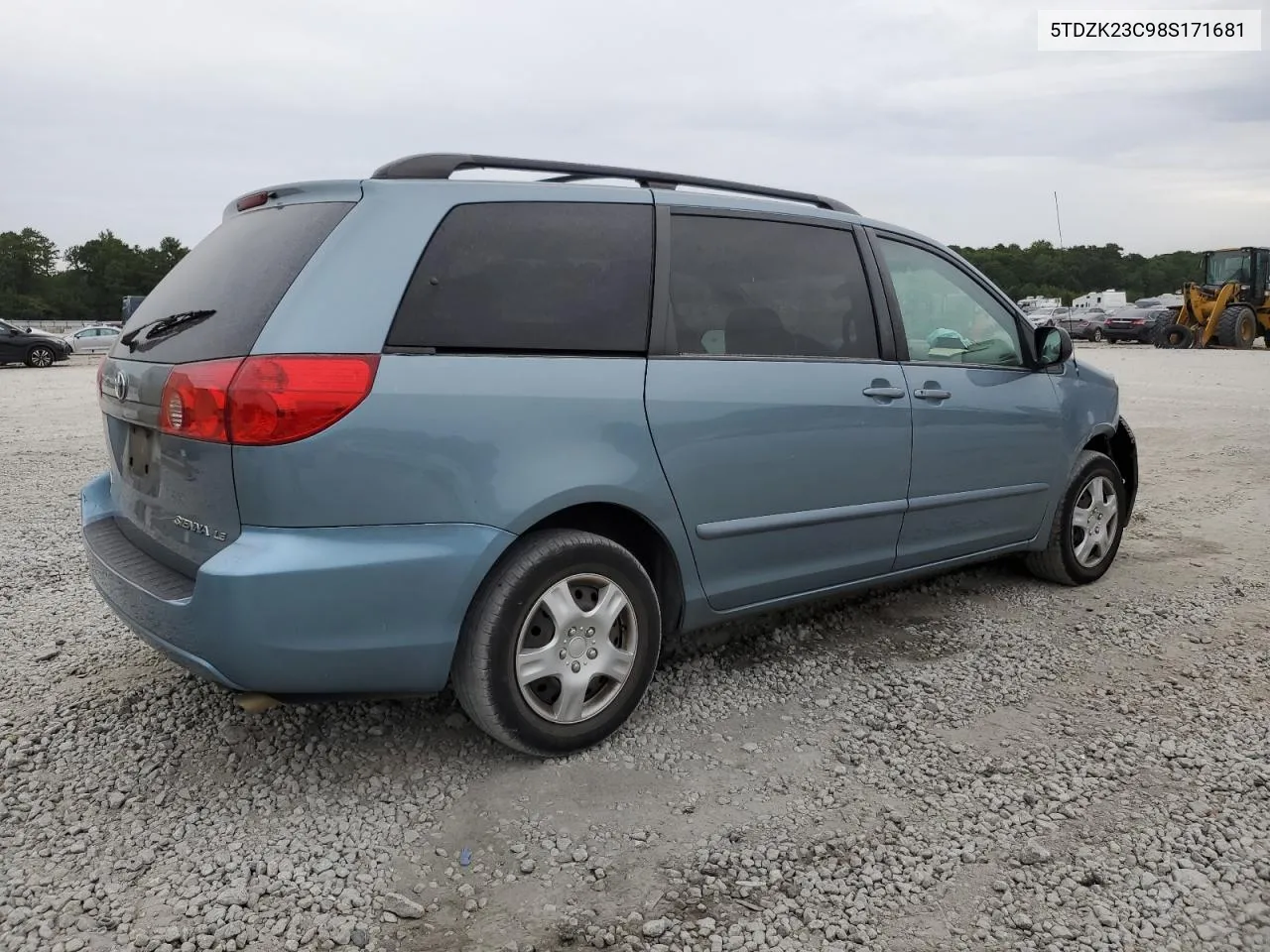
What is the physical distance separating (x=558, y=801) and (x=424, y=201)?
173cm

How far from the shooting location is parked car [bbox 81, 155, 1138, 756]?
255cm

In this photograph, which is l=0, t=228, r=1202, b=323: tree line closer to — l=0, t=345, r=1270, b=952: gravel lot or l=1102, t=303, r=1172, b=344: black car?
l=1102, t=303, r=1172, b=344: black car

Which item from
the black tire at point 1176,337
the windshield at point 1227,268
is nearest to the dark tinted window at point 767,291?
the black tire at point 1176,337

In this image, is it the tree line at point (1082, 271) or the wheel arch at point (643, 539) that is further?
the tree line at point (1082, 271)

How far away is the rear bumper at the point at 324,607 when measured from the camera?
250 cm

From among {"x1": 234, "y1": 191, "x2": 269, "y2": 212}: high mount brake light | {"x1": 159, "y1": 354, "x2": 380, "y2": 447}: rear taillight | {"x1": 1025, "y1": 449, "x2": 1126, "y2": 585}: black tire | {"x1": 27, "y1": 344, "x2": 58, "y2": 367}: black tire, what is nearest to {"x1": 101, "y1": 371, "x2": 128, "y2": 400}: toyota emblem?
{"x1": 159, "y1": 354, "x2": 380, "y2": 447}: rear taillight

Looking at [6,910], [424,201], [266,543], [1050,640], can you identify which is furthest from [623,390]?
[1050,640]

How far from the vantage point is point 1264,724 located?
3.29 meters

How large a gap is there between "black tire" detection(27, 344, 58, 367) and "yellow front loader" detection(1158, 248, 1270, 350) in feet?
98.5

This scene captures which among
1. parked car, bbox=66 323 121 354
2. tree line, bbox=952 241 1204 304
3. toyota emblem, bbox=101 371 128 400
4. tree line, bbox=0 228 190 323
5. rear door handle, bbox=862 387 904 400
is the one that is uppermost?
tree line, bbox=0 228 190 323

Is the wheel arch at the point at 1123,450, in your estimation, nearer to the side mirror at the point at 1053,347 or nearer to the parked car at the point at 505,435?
the side mirror at the point at 1053,347

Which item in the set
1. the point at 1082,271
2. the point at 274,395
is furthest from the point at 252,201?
the point at 1082,271

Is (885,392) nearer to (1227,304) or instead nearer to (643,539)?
(643,539)

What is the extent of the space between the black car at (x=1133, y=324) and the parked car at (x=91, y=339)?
33193 mm
